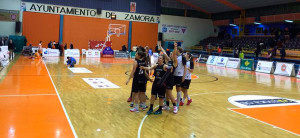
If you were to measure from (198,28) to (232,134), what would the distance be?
35502mm

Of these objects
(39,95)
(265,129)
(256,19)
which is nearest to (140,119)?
(265,129)

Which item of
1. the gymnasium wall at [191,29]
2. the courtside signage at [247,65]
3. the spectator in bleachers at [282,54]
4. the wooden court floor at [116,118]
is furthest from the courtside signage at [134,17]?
the wooden court floor at [116,118]

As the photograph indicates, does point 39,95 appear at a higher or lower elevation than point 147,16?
lower

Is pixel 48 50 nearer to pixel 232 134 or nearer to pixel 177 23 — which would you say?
pixel 177 23

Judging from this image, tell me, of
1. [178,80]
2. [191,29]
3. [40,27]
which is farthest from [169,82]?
[191,29]

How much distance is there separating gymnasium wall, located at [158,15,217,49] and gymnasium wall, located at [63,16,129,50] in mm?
7795

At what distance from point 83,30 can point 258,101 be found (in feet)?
87.6

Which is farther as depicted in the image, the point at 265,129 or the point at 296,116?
the point at 296,116

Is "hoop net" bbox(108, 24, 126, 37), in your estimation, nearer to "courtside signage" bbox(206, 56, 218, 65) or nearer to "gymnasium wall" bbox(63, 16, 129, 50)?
"gymnasium wall" bbox(63, 16, 129, 50)

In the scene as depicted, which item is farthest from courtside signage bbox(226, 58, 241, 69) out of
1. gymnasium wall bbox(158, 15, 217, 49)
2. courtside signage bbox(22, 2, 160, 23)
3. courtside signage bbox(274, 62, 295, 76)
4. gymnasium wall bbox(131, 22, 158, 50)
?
courtside signage bbox(22, 2, 160, 23)

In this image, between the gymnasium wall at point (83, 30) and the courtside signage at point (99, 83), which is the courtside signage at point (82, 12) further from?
the courtside signage at point (99, 83)

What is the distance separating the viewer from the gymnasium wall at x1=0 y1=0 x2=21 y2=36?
28.5 m

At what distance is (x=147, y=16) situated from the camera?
35969 mm

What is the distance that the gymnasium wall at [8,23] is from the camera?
28531mm
